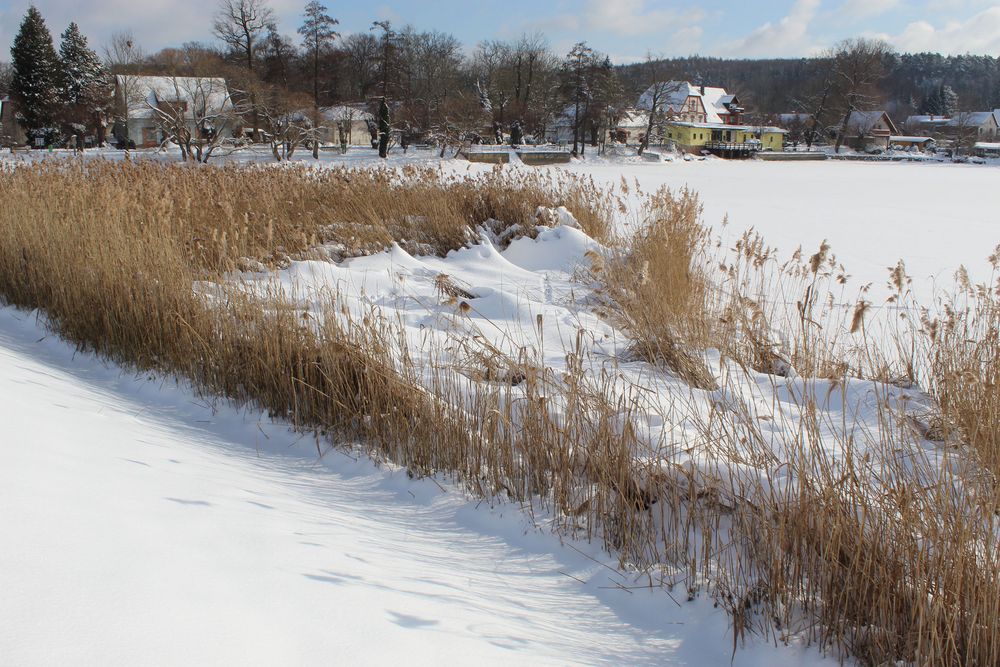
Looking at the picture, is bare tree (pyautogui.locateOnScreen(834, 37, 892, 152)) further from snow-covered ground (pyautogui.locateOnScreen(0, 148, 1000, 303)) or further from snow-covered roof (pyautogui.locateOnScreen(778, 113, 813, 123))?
snow-covered ground (pyautogui.locateOnScreen(0, 148, 1000, 303))

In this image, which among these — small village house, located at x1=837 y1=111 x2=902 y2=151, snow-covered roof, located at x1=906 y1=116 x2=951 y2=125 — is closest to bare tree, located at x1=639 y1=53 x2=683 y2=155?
small village house, located at x1=837 y1=111 x2=902 y2=151

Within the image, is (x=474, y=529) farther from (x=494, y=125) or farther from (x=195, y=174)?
(x=494, y=125)

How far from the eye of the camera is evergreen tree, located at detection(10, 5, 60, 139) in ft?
130

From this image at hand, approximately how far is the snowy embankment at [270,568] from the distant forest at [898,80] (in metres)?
92.8

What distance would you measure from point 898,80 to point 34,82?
129 meters

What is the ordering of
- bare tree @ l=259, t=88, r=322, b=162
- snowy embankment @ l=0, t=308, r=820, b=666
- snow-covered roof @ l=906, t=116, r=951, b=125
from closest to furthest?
1. snowy embankment @ l=0, t=308, r=820, b=666
2. bare tree @ l=259, t=88, r=322, b=162
3. snow-covered roof @ l=906, t=116, r=951, b=125

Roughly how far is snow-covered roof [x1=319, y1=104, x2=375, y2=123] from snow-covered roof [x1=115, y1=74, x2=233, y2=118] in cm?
615

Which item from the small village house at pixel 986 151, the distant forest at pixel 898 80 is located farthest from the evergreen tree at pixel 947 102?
the small village house at pixel 986 151

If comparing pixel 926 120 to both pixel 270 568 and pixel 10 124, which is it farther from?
pixel 270 568

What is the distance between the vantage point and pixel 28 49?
39.7m

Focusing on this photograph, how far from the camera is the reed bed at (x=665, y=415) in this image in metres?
2.10

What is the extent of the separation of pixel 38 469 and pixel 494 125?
45680 millimetres

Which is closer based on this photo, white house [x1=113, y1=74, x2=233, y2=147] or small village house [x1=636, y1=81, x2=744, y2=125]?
white house [x1=113, y1=74, x2=233, y2=147]

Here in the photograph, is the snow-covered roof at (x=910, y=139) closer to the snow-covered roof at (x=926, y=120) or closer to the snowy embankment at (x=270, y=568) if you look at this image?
the snow-covered roof at (x=926, y=120)
